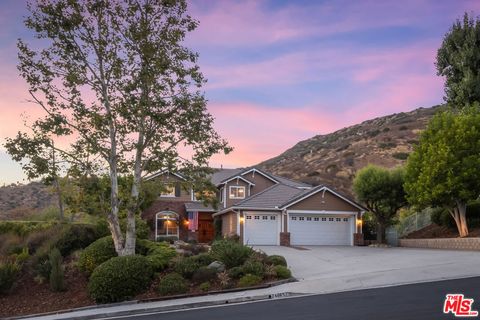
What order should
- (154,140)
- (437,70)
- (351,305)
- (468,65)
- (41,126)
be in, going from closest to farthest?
(351,305) → (41,126) → (154,140) → (468,65) → (437,70)

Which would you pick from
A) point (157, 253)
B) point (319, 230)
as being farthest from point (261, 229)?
point (157, 253)

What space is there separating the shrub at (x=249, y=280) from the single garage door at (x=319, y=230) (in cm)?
1867

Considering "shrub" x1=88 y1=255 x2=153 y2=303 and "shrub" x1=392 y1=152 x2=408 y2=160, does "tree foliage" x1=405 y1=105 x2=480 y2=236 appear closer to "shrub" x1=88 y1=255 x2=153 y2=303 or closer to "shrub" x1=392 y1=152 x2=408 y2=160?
"shrub" x1=88 y1=255 x2=153 y2=303

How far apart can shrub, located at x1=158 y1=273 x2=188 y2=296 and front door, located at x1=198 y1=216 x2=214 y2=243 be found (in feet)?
83.0

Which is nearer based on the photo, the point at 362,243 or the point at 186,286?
the point at 186,286

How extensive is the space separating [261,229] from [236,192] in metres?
7.48

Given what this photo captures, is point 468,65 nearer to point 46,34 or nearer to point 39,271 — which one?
point 46,34

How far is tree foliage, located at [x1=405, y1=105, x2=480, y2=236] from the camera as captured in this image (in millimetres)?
29172

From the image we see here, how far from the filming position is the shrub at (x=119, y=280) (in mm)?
18469

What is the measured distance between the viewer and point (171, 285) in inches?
742

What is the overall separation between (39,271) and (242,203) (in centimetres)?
1860

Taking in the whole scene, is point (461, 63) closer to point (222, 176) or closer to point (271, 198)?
point (271, 198)

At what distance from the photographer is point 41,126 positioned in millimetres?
20875

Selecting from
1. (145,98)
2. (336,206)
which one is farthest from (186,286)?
(336,206)
